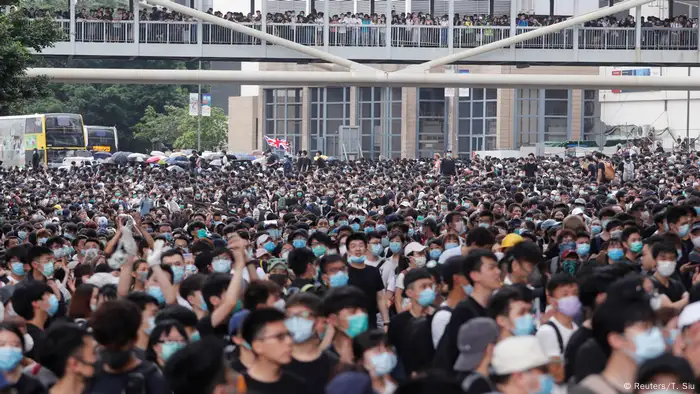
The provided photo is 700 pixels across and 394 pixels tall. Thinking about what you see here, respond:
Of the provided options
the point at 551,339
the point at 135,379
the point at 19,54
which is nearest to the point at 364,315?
the point at 551,339

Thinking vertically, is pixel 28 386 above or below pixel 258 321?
below

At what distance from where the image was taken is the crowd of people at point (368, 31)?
3775 centimetres

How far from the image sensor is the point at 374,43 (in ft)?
125

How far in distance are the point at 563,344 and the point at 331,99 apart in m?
71.9

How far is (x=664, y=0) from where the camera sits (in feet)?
219

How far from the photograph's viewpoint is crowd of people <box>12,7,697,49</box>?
37.8 metres

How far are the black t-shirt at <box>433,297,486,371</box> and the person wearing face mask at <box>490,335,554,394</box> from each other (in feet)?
5.03

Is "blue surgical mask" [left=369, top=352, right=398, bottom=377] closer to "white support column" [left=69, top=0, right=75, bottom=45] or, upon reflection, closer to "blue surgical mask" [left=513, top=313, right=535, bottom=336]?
"blue surgical mask" [left=513, top=313, right=535, bottom=336]

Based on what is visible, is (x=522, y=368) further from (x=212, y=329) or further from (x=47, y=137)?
(x=47, y=137)

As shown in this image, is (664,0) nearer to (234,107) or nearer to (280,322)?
(234,107)

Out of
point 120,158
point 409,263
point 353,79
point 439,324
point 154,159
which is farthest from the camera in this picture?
point 154,159

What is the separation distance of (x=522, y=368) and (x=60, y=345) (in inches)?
100

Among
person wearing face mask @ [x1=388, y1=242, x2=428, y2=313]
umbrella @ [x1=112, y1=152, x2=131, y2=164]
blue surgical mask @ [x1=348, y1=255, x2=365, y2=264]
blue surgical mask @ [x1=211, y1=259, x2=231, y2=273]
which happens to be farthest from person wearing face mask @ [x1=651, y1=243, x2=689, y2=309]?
umbrella @ [x1=112, y1=152, x2=131, y2=164]

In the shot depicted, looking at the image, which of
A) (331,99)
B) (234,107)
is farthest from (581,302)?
(234,107)
